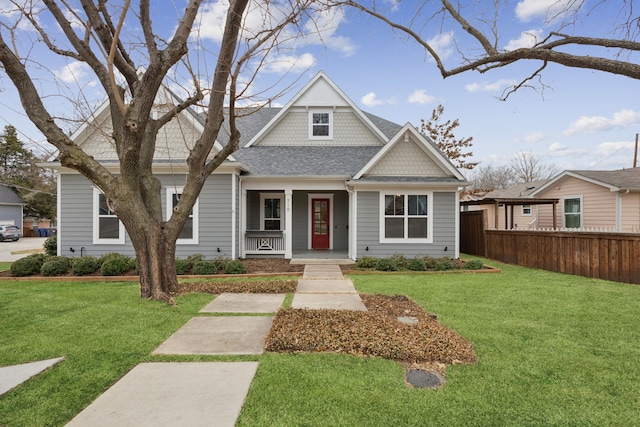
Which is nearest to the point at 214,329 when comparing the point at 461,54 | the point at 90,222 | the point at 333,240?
the point at 461,54

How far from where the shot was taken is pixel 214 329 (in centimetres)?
452

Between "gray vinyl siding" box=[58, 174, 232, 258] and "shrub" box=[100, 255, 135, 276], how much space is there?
5.93ft

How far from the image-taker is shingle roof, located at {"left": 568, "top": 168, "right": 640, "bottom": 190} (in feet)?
47.5

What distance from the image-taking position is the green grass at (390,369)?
8.40 feet

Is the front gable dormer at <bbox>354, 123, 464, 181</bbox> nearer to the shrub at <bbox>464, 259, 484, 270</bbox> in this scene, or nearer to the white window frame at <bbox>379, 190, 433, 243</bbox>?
the white window frame at <bbox>379, 190, 433, 243</bbox>

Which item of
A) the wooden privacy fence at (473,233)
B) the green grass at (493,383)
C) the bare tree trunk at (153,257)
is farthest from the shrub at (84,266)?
the wooden privacy fence at (473,233)

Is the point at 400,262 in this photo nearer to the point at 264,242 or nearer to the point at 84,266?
the point at 264,242

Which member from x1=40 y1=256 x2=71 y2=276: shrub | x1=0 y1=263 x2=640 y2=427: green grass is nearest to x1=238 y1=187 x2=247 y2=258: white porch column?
x1=40 y1=256 x2=71 y2=276: shrub

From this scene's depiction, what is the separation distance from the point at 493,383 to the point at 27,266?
11.1 m

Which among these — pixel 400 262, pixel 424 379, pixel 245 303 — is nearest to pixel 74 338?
pixel 245 303

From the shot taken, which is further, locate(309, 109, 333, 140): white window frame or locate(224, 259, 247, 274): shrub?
locate(309, 109, 333, 140): white window frame

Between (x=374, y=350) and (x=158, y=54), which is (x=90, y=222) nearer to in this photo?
(x=158, y=54)

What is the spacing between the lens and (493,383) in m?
3.05

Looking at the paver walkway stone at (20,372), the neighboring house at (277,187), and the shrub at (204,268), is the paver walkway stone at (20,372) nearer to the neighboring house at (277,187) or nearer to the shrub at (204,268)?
the shrub at (204,268)
